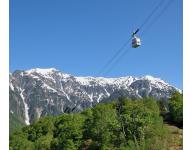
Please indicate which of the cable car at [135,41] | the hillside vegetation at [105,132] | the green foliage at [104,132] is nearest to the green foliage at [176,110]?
the hillside vegetation at [105,132]

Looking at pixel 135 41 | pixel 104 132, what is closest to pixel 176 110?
pixel 104 132

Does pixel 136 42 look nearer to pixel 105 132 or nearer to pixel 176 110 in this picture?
pixel 105 132

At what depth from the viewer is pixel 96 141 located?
83125 millimetres

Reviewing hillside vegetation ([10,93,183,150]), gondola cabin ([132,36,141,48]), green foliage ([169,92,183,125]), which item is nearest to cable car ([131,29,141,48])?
gondola cabin ([132,36,141,48])

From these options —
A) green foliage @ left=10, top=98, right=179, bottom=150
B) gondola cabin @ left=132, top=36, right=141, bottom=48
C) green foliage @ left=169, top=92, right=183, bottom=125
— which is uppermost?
gondola cabin @ left=132, top=36, right=141, bottom=48

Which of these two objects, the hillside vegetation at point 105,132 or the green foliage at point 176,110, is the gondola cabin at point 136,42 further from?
the green foliage at point 176,110

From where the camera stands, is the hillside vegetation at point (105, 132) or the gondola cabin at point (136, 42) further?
the hillside vegetation at point (105, 132)

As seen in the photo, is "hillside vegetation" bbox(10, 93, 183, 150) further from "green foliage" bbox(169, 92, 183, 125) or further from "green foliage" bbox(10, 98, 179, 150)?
"green foliage" bbox(169, 92, 183, 125)

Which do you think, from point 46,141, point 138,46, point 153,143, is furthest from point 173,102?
point 138,46
